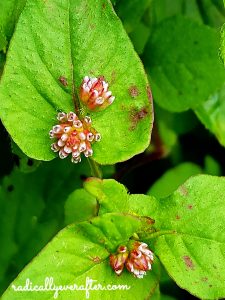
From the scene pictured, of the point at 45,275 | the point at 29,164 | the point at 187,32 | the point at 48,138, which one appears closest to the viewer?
the point at 45,275

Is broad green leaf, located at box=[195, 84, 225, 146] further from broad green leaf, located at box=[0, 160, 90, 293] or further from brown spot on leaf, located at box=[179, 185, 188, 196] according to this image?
brown spot on leaf, located at box=[179, 185, 188, 196]

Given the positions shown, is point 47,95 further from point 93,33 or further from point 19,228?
point 19,228

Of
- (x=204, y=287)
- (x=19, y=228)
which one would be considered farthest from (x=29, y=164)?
(x=204, y=287)

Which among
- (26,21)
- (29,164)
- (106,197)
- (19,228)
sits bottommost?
(19,228)

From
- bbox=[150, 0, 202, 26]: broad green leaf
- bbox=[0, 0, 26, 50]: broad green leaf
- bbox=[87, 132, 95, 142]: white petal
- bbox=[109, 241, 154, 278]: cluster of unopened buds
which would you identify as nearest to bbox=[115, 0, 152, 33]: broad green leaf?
bbox=[150, 0, 202, 26]: broad green leaf

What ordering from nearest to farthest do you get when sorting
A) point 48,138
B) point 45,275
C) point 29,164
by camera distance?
point 45,275 < point 48,138 < point 29,164

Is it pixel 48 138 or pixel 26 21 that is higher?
pixel 26 21

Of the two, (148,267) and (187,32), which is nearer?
(148,267)

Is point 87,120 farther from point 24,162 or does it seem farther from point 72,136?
point 24,162
